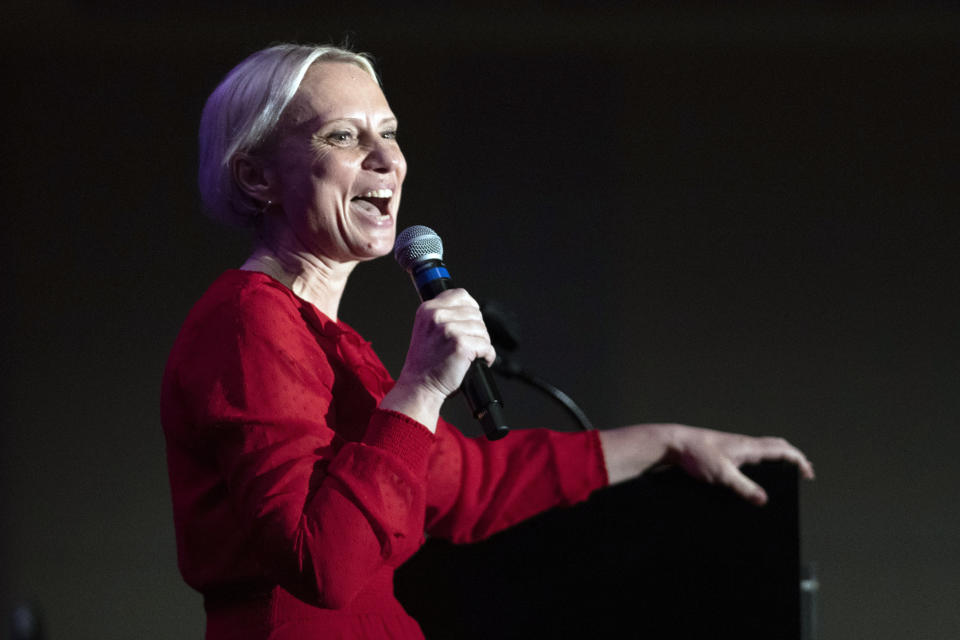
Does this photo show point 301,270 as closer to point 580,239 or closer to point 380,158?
point 380,158

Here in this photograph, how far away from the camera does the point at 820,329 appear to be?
365 cm

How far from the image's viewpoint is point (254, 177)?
122 centimetres

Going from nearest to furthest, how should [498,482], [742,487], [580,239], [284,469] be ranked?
[284,469]
[742,487]
[498,482]
[580,239]

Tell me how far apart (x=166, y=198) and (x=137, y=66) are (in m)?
0.54

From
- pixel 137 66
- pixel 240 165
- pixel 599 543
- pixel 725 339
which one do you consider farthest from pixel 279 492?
pixel 137 66

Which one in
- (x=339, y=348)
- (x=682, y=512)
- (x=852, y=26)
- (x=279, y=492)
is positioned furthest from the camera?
(x=852, y=26)

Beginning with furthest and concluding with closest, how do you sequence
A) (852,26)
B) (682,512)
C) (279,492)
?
(852,26), (682,512), (279,492)

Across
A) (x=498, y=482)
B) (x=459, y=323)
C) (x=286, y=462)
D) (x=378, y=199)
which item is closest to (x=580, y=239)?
(x=498, y=482)

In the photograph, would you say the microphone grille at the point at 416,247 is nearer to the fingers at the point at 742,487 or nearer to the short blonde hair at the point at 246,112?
the short blonde hair at the point at 246,112

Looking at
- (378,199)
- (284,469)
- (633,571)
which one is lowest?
(633,571)

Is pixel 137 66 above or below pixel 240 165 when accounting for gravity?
above

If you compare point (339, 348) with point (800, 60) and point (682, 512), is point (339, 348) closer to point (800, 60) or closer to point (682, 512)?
point (682, 512)

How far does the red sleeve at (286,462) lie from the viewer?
93cm

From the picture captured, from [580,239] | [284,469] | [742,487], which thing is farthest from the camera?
[580,239]
